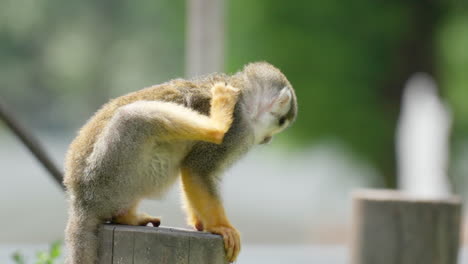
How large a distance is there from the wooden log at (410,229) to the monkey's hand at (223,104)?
4.90 ft

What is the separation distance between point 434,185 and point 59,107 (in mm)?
14871

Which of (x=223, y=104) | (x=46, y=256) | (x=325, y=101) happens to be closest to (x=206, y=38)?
(x=46, y=256)

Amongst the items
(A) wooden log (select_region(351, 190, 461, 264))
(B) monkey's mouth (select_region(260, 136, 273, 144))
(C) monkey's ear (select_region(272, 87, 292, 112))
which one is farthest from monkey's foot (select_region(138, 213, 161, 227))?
(A) wooden log (select_region(351, 190, 461, 264))

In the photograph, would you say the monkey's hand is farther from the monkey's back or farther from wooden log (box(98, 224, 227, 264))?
wooden log (box(98, 224, 227, 264))

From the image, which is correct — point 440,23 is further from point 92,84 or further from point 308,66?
point 92,84

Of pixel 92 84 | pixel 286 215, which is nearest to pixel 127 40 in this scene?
pixel 92 84

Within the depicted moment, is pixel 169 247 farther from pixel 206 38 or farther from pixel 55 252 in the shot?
pixel 206 38

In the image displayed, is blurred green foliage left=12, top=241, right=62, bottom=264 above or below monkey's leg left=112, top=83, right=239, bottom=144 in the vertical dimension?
below

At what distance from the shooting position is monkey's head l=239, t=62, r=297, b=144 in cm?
358

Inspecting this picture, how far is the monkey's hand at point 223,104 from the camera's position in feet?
10.8

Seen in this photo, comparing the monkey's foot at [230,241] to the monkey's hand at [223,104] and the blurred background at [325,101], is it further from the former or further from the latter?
the blurred background at [325,101]

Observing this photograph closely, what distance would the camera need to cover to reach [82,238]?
3.08 meters

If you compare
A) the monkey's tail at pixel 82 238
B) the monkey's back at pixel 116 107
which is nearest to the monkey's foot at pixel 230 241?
the monkey's tail at pixel 82 238

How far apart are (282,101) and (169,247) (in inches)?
38.8
